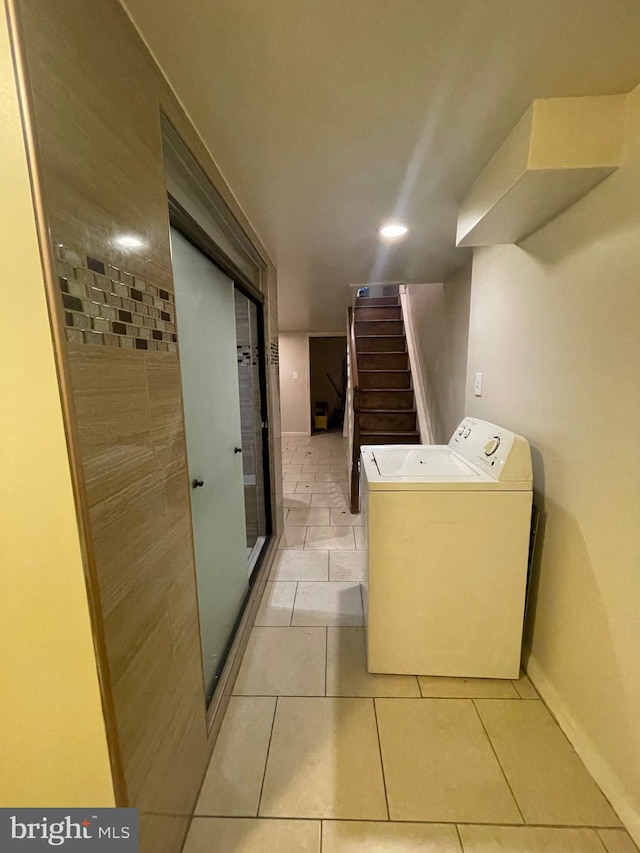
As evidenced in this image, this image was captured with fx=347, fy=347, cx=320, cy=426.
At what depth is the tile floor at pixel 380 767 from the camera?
0.98m

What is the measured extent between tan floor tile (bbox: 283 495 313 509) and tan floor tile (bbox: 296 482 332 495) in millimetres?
120

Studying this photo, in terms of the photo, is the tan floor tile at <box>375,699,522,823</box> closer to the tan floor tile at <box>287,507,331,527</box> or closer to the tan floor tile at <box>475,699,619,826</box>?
the tan floor tile at <box>475,699,619,826</box>

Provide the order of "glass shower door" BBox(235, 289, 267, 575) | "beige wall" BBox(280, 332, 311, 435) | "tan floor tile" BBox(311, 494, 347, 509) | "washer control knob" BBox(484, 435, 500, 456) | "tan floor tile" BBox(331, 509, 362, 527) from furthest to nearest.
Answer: "beige wall" BBox(280, 332, 311, 435), "tan floor tile" BBox(311, 494, 347, 509), "tan floor tile" BBox(331, 509, 362, 527), "glass shower door" BBox(235, 289, 267, 575), "washer control knob" BBox(484, 435, 500, 456)

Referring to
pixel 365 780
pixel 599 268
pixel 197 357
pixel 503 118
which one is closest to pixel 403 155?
pixel 503 118

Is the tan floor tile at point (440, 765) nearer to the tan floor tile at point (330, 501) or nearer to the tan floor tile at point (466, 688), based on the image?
the tan floor tile at point (466, 688)

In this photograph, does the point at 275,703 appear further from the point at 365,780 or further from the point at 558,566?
the point at 558,566

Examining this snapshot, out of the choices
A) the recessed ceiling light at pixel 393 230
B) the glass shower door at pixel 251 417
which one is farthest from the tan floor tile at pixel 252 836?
the recessed ceiling light at pixel 393 230

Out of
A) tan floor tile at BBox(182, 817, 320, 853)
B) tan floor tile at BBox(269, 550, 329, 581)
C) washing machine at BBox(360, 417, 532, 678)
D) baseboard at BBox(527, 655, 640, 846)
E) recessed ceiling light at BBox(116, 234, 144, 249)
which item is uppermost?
recessed ceiling light at BBox(116, 234, 144, 249)

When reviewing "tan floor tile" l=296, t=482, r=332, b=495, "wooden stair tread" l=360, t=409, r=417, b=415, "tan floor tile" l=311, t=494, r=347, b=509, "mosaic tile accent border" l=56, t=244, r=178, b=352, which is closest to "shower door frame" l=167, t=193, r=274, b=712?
"mosaic tile accent border" l=56, t=244, r=178, b=352

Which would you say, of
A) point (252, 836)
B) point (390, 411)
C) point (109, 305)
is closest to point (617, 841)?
point (252, 836)

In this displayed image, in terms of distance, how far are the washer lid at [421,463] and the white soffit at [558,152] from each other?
1.01m

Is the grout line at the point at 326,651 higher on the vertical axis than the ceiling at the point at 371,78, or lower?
lower

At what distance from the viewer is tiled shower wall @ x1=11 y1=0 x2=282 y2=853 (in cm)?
58

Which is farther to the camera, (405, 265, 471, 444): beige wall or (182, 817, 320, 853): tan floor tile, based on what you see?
(405, 265, 471, 444): beige wall
